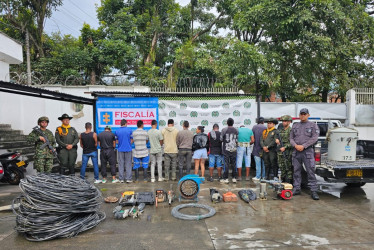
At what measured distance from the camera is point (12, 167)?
712cm

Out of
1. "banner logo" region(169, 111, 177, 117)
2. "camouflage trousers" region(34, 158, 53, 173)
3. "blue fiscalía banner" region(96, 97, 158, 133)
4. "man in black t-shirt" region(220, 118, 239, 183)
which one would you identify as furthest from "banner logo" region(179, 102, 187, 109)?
"camouflage trousers" region(34, 158, 53, 173)

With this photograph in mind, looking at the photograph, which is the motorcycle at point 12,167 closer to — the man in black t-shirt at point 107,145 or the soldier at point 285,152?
the man in black t-shirt at point 107,145

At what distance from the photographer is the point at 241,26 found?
43.6 ft

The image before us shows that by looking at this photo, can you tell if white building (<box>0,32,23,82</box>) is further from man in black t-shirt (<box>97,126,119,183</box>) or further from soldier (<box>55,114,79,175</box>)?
man in black t-shirt (<box>97,126,119,183</box>)

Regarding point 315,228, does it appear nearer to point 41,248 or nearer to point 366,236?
point 366,236

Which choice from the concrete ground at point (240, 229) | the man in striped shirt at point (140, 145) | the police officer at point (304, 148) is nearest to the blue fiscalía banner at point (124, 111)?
the man in striped shirt at point (140, 145)

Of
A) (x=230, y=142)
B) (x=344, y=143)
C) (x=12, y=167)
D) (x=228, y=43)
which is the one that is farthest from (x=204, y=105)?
(x=228, y=43)

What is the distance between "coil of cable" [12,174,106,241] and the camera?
12.3ft

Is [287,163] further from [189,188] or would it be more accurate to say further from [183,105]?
[183,105]

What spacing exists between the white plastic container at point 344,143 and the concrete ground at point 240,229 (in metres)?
0.98

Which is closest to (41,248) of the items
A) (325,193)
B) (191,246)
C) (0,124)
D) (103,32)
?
(191,246)

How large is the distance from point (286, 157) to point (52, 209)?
5361 millimetres

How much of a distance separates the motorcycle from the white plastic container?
27.6 ft

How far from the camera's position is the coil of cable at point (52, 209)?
374 centimetres
